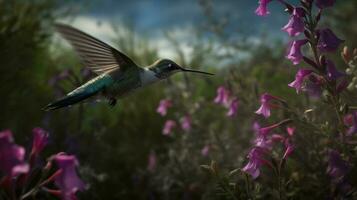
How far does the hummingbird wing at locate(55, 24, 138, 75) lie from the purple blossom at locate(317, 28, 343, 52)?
0.92 m

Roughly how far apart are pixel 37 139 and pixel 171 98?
2.97 metres

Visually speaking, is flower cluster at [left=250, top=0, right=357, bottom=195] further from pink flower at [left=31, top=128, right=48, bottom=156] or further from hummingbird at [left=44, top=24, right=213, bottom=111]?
pink flower at [left=31, top=128, right=48, bottom=156]

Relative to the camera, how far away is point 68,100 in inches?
85.7

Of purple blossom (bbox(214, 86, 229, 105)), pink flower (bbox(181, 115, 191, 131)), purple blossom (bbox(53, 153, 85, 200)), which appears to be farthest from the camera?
pink flower (bbox(181, 115, 191, 131))

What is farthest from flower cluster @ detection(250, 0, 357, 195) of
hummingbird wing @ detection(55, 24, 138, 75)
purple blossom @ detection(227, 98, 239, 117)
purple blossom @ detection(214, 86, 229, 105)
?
purple blossom @ detection(214, 86, 229, 105)

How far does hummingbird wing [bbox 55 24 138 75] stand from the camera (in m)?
2.31

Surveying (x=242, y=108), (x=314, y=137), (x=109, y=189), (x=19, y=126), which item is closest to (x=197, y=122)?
(x=242, y=108)

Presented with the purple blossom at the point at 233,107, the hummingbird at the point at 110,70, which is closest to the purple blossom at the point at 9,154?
the hummingbird at the point at 110,70

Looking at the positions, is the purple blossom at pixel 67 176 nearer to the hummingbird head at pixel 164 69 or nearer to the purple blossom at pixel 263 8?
the hummingbird head at pixel 164 69

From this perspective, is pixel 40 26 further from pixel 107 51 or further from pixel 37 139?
pixel 37 139

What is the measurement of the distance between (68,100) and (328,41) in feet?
3.59

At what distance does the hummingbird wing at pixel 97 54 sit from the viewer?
231cm

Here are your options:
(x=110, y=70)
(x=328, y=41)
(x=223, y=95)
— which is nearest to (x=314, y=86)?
(x=328, y=41)

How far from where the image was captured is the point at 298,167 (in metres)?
3.23
